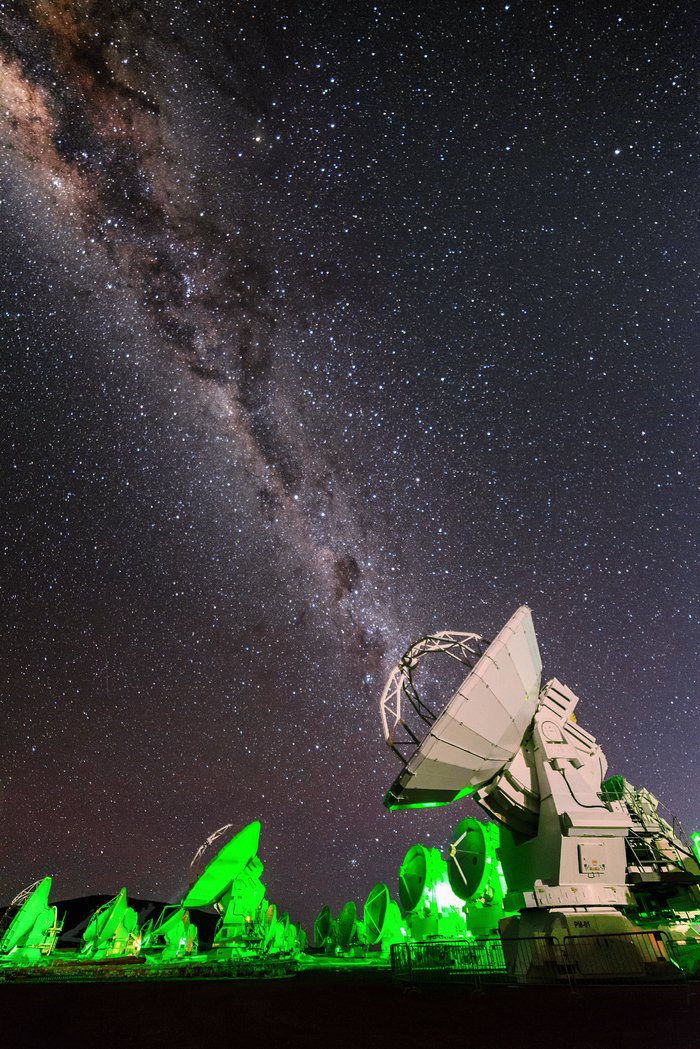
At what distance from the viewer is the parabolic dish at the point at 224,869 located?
23.3 metres

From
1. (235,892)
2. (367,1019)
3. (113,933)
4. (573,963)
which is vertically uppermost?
(235,892)

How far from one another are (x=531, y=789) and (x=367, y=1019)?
8.08 metres

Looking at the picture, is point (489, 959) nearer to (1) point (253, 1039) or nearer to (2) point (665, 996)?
(2) point (665, 996)

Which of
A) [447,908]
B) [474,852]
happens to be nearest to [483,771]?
[474,852]

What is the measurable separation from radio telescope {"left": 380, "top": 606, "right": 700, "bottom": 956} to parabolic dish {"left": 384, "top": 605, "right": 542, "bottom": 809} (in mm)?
26

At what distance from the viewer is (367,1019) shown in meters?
7.79

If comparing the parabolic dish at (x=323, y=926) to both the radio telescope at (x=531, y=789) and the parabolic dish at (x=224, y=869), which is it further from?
the radio telescope at (x=531, y=789)

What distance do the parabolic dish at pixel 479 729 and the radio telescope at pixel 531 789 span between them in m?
0.03

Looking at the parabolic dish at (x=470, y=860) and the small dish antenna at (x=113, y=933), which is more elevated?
the parabolic dish at (x=470, y=860)

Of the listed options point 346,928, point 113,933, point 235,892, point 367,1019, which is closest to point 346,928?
point 346,928

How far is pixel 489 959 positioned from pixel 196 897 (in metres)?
14.8

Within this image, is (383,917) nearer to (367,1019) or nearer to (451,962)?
(451,962)

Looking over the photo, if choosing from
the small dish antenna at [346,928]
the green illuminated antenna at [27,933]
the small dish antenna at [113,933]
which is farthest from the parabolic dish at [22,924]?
the small dish antenna at [346,928]

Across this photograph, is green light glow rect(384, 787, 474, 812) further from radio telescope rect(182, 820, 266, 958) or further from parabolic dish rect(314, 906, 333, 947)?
parabolic dish rect(314, 906, 333, 947)
